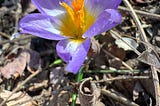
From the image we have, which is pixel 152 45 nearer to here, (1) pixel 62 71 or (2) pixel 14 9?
(1) pixel 62 71

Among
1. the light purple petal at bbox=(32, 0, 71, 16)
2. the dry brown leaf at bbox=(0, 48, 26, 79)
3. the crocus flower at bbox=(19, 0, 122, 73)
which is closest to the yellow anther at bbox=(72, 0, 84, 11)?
the crocus flower at bbox=(19, 0, 122, 73)

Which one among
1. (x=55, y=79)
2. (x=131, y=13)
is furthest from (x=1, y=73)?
(x=131, y=13)

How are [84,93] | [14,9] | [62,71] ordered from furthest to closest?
[14,9]
[62,71]
[84,93]

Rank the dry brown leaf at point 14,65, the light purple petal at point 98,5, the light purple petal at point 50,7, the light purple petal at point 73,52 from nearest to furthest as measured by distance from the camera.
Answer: the light purple petal at point 73,52, the light purple petal at point 98,5, the light purple petal at point 50,7, the dry brown leaf at point 14,65

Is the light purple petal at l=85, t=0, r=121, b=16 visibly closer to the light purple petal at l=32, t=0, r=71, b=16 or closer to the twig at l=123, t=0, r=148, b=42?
the light purple petal at l=32, t=0, r=71, b=16

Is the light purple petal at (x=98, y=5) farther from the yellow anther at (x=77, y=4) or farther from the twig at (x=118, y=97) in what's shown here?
the twig at (x=118, y=97)

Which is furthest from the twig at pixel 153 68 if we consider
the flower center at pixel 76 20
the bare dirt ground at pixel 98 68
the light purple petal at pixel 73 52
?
the light purple petal at pixel 73 52

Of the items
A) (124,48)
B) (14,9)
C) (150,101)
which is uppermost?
(14,9)

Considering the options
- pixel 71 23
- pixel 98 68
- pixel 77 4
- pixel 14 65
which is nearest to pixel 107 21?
pixel 77 4
